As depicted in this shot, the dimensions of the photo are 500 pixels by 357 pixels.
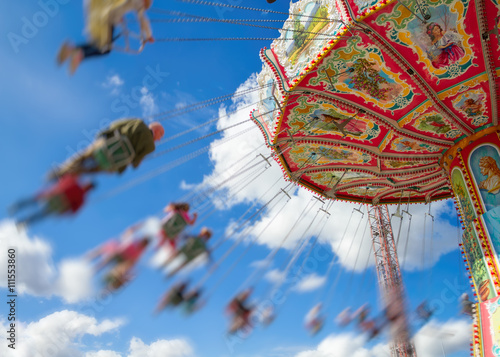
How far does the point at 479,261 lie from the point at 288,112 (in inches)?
207

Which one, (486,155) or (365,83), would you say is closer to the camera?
(365,83)


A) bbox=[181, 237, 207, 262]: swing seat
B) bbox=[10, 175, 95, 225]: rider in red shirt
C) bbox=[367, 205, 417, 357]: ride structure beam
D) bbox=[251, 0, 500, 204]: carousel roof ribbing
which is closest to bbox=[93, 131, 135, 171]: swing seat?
bbox=[10, 175, 95, 225]: rider in red shirt

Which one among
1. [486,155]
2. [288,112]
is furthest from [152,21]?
[486,155]

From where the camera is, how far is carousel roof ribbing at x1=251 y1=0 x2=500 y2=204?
21.0ft

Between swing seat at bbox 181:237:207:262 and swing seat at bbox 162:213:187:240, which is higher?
swing seat at bbox 162:213:187:240

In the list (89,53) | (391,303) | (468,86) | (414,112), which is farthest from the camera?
(391,303)

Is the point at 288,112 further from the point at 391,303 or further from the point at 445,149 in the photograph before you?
the point at 391,303

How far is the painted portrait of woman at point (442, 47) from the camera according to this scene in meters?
6.55

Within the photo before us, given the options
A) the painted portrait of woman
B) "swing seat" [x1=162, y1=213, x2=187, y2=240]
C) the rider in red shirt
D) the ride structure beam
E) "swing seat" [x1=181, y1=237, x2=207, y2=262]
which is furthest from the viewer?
the ride structure beam

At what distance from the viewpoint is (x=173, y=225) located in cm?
487

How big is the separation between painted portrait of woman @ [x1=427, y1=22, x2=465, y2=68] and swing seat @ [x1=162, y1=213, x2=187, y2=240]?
5402 millimetres

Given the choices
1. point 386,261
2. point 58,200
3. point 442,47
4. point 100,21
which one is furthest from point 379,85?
point 386,261

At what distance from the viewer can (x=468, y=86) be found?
7672 mm

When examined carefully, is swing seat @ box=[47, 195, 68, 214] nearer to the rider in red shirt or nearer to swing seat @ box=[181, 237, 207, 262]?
the rider in red shirt
